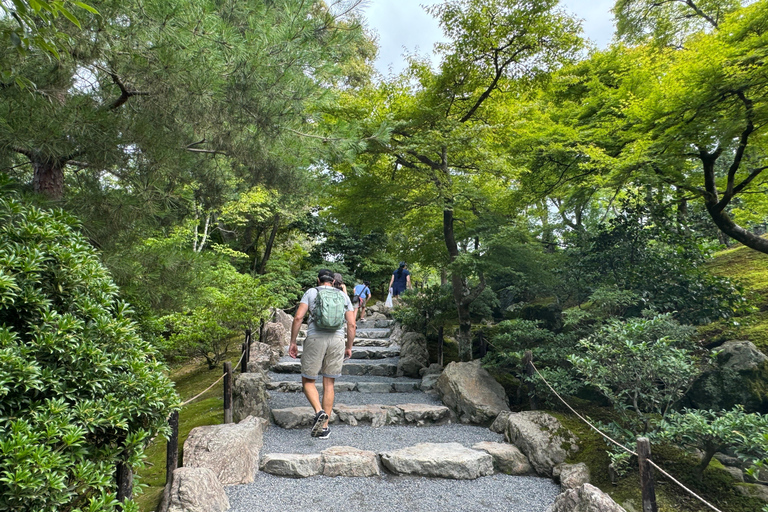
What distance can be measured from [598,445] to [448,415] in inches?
76.2

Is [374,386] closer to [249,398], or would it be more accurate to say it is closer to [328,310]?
[249,398]

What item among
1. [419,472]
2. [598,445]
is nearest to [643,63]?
[598,445]

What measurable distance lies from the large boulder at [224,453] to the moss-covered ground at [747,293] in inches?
255

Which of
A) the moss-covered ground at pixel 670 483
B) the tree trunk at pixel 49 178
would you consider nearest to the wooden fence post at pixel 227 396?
the tree trunk at pixel 49 178

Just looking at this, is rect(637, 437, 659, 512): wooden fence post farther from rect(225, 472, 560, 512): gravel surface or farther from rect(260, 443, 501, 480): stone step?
rect(260, 443, 501, 480): stone step

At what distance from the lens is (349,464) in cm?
368

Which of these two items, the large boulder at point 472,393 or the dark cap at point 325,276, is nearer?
the dark cap at point 325,276

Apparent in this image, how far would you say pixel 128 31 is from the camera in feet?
8.23

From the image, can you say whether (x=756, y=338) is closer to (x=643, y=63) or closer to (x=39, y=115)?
(x=643, y=63)

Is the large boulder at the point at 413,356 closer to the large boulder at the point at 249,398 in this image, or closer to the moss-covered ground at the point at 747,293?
the large boulder at the point at 249,398

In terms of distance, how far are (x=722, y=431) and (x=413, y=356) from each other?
16.8 ft

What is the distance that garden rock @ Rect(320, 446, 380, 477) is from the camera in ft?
12.0

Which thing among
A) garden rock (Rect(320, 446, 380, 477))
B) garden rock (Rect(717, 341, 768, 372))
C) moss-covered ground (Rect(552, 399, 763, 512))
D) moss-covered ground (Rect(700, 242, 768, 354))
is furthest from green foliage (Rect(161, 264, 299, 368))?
moss-covered ground (Rect(700, 242, 768, 354))

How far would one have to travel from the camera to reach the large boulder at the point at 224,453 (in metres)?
3.33
